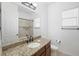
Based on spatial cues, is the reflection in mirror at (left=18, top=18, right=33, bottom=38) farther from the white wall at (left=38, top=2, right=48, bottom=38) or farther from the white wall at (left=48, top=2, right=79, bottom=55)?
the white wall at (left=48, top=2, right=79, bottom=55)

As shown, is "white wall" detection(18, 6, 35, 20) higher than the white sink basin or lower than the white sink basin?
higher

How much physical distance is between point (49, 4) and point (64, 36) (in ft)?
2.07

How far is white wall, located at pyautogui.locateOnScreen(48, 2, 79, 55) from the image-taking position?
56.9 inches

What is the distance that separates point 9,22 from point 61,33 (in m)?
0.94

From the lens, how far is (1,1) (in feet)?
4.44

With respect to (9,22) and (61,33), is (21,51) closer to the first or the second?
(9,22)

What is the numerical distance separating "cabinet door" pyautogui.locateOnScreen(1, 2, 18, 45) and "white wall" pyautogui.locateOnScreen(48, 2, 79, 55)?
0.60 m

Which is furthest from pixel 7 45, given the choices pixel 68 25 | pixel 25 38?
pixel 68 25

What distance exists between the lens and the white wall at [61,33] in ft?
4.75

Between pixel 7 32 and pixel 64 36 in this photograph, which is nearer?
pixel 7 32

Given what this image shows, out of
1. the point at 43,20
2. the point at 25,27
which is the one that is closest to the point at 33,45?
the point at 25,27

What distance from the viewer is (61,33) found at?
4.95 feet

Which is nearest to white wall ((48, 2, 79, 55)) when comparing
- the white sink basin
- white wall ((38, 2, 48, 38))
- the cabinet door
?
white wall ((38, 2, 48, 38))

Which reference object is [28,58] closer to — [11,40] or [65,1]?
[11,40]
